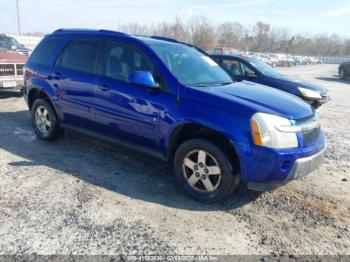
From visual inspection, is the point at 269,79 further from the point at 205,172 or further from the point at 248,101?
the point at 205,172

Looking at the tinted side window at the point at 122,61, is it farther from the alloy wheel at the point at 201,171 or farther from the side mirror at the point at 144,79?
the alloy wheel at the point at 201,171

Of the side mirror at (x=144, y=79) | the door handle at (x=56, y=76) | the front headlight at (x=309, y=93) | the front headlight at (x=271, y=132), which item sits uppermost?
the side mirror at (x=144, y=79)

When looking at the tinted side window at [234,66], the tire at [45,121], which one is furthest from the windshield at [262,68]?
the tire at [45,121]

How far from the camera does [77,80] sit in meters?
5.00

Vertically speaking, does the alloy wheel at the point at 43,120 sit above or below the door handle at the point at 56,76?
below

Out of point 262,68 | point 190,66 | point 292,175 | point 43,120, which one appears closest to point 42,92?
Answer: point 43,120

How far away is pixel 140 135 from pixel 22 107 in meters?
5.44

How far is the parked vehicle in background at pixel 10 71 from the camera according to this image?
8.76 metres

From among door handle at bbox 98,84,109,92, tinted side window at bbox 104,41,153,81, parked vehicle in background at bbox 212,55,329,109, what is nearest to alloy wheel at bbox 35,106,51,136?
door handle at bbox 98,84,109,92

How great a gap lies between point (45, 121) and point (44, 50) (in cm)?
122

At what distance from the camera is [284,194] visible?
4.22 metres

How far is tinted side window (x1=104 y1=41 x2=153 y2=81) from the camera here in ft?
14.4

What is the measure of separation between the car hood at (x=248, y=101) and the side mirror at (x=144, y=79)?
42 cm

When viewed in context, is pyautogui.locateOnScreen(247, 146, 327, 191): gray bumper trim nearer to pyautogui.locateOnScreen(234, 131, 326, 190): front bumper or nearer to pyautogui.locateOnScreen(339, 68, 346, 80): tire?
pyautogui.locateOnScreen(234, 131, 326, 190): front bumper
